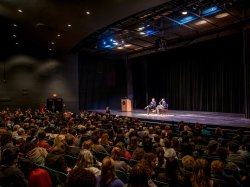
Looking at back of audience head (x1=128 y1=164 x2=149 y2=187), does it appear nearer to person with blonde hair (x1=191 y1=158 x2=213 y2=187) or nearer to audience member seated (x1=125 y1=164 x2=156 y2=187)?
audience member seated (x1=125 y1=164 x2=156 y2=187)

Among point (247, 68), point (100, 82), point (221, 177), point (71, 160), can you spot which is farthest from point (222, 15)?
point (100, 82)

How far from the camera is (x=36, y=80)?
61.1ft

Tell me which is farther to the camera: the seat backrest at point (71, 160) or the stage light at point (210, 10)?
the stage light at point (210, 10)

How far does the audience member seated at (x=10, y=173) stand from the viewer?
312 cm

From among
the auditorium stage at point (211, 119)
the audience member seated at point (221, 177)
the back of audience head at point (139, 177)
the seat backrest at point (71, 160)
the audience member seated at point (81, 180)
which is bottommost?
the seat backrest at point (71, 160)

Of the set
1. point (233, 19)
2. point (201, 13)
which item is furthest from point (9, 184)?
point (233, 19)

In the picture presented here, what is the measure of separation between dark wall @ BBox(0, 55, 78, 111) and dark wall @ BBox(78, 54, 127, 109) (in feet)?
8.13

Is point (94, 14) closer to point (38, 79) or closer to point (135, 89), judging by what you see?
point (38, 79)

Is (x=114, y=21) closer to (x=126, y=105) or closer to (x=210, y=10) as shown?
(x=210, y=10)

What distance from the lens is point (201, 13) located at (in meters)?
12.2

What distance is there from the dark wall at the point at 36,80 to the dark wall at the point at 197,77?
6602 mm

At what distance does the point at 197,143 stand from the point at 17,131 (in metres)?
4.74

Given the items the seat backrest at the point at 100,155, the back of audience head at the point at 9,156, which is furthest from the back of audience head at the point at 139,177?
the seat backrest at the point at 100,155

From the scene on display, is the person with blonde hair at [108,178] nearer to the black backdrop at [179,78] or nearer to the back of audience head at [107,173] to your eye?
the back of audience head at [107,173]
